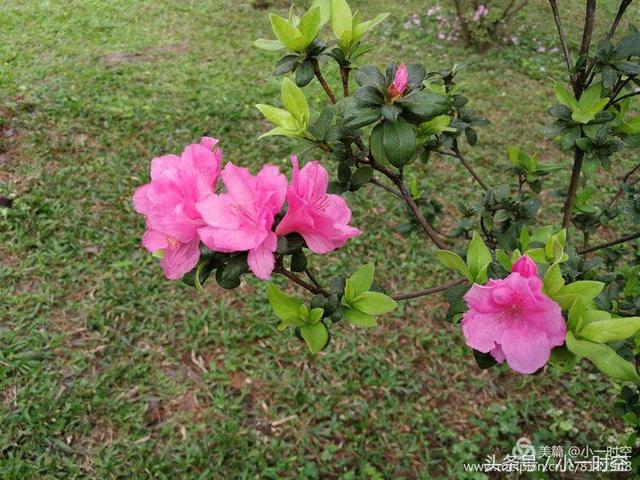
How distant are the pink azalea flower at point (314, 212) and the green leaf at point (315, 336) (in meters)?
0.20

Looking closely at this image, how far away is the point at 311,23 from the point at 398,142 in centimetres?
30

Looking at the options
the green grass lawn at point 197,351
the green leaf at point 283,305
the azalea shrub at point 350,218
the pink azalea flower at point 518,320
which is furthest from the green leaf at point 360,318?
the green grass lawn at point 197,351

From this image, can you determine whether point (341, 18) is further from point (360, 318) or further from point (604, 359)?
point (604, 359)

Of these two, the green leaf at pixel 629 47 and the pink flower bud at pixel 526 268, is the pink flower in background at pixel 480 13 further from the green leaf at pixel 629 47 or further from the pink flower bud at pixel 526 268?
the pink flower bud at pixel 526 268

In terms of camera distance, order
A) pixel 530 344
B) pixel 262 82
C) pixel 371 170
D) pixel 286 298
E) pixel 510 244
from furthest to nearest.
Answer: pixel 262 82 < pixel 510 244 < pixel 371 170 < pixel 286 298 < pixel 530 344

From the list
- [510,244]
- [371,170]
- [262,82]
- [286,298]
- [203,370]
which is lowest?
[203,370]

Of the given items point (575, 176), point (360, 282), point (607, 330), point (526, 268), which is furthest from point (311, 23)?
point (575, 176)

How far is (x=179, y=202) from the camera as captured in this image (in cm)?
76

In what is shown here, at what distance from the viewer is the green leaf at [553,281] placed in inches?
31.0

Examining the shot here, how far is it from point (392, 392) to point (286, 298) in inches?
64.9

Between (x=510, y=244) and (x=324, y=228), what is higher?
(x=324, y=228)

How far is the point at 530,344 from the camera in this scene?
0.76 metres

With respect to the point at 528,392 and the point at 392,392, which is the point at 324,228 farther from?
the point at 528,392

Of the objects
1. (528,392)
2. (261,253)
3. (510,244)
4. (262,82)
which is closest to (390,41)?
(262,82)
